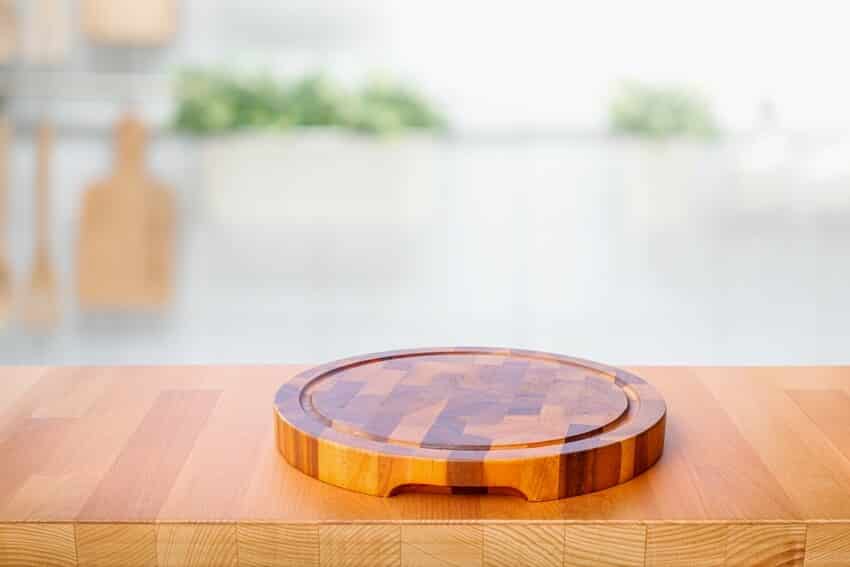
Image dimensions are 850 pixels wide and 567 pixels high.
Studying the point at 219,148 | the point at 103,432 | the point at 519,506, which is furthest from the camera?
the point at 219,148

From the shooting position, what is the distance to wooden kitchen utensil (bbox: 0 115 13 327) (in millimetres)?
2912

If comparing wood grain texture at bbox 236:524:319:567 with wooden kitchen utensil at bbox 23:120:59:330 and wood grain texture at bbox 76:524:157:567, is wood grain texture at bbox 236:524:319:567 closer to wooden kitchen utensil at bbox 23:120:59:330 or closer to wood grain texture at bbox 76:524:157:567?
wood grain texture at bbox 76:524:157:567

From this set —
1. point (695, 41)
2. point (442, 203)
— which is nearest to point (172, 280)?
point (442, 203)

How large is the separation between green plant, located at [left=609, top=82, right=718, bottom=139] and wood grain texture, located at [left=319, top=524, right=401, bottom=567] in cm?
227

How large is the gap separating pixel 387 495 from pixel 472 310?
2.14m

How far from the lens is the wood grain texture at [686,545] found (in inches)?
31.5

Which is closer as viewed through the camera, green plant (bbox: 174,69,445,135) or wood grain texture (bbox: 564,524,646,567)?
wood grain texture (bbox: 564,524,646,567)

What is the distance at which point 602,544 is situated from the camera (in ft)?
2.61

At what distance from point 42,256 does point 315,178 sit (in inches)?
31.2

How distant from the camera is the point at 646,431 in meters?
0.89

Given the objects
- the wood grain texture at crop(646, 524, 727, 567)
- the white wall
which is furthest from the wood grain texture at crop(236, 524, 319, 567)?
the white wall

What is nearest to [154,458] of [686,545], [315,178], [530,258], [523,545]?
[523,545]

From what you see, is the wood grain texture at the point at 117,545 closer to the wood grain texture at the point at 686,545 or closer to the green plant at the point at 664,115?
the wood grain texture at the point at 686,545

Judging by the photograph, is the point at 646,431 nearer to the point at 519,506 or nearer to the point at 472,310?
the point at 519,506
